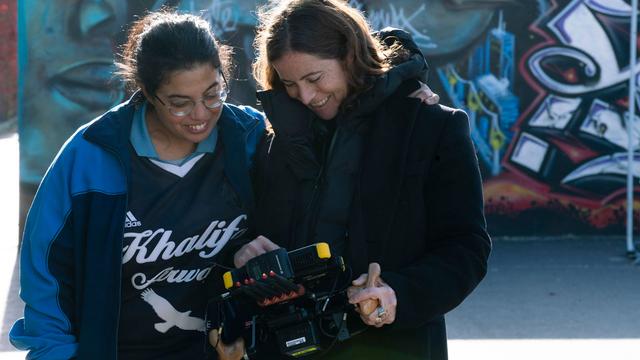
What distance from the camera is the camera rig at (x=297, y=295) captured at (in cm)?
253

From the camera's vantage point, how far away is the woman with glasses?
8.85 feet

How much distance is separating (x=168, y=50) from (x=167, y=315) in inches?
29.3

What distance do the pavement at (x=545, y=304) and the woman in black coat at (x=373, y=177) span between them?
305 centimetres

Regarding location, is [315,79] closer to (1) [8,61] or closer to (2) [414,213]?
(2) [414,213]

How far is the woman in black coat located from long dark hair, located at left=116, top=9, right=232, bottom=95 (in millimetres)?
197

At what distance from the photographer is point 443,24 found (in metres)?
8.21

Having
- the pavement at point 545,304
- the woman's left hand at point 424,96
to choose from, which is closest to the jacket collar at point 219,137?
the woman's left hand at point 424,96

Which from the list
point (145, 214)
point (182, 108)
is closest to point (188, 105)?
point (182, 108)

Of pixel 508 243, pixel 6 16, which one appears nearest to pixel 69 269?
pixel 508 243

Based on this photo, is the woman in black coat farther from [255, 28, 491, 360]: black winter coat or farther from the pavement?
the pavement

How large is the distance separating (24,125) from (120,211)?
574 cm

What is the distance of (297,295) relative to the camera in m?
2.60

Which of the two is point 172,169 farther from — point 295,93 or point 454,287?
point 454,287

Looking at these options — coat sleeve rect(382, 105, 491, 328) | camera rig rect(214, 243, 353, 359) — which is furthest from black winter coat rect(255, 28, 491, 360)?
camera rig rect(214, 243, 353, 359)
